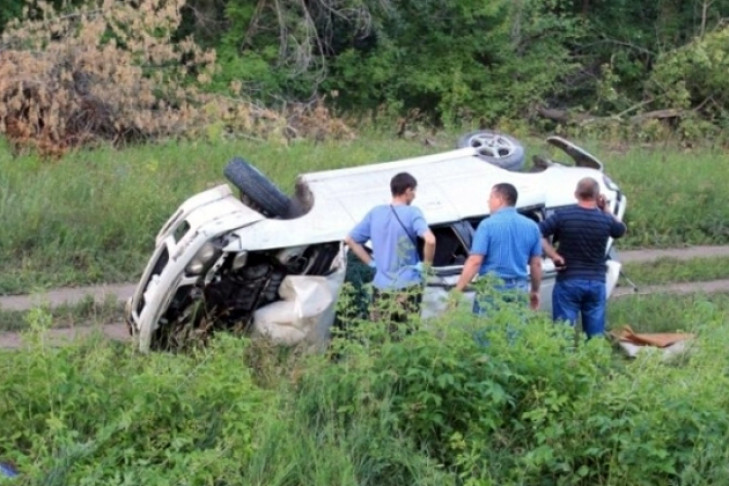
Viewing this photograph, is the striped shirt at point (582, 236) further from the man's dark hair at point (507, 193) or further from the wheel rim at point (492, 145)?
the wheel rim at point (492, 145)

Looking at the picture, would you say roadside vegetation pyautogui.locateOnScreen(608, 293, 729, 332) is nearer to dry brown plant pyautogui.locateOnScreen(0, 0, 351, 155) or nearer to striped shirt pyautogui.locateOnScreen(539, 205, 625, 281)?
striped shirt pyautogui.locateOnScreen(539, 205, 625, 281)

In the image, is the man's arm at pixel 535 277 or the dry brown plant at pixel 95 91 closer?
the man's arm at pixel 535 277

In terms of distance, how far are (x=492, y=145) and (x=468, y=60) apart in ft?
52.0

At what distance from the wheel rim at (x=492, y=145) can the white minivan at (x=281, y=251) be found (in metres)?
0.96

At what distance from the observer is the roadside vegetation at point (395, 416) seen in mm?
7441

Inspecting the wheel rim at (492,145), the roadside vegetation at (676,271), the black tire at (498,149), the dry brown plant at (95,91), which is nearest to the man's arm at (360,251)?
the black tire at (498,149)

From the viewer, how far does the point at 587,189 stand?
10.3 meters

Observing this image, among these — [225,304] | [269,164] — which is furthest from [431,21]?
[225,304]

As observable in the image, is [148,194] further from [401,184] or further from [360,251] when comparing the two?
[401,184]

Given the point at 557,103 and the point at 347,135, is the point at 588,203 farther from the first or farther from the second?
the point at 557,103

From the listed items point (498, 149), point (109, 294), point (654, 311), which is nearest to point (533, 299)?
point (498, 149)

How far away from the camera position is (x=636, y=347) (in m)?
10.9

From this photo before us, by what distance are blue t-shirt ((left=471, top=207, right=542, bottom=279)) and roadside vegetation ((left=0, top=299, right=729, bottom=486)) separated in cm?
119

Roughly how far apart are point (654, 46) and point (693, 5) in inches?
58.6
